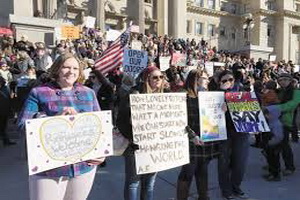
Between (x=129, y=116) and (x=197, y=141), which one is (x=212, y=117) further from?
(x=129, y=116)

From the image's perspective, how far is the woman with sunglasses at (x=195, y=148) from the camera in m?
5.50

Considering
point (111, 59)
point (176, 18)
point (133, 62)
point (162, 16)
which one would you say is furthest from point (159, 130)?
point (162, 16)

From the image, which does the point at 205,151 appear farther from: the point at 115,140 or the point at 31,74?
the point at 31,74

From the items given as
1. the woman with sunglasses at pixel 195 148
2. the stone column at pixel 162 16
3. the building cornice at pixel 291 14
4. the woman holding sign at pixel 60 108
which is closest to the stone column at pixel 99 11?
the stone column at pixel 162 16

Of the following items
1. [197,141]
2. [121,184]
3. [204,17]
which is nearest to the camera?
[197,141]

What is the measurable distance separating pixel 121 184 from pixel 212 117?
212 cm

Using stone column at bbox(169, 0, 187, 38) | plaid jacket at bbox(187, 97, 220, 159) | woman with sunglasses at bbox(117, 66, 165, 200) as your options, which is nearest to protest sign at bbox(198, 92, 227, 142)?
plaid jacket at bbox(187, 97, 220, 159)

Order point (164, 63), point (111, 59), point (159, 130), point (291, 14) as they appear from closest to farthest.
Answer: point (159, 130) < point (111, 59) < point (164, 63) < point (291, 14)

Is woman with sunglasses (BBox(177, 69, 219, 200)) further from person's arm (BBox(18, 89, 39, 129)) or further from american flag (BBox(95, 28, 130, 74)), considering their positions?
american flag (BBox(95, 28, 130, 74))

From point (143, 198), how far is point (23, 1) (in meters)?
26.4

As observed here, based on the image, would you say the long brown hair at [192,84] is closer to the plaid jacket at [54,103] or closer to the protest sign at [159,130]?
the protest sign at [159,130]

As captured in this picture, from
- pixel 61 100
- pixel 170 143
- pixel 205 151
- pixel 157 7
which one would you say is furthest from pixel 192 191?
pixel 157 7

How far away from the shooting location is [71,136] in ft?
12.6

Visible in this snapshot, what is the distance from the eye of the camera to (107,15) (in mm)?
50625
